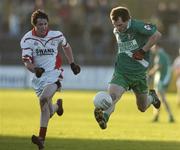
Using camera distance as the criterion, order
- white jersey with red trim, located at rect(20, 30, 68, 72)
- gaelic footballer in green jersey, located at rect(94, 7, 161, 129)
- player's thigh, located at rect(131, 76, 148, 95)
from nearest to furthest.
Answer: white jersey with red trim, located at rect(20, 30, 68, 72) < gaelic footballer in green jersey, located at rect(94, 7, 161, 129) < player's thigh, located at rect(131, 76, 148, 95)

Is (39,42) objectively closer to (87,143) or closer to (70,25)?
(87,143)

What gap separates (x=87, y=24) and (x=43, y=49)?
28222mm

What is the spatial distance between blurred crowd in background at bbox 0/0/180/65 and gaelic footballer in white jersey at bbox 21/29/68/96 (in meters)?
26.8

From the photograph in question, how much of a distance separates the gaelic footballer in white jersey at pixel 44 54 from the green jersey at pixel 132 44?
47.2 inches

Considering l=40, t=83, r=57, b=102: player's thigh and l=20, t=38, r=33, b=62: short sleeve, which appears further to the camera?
l=20, t=38, r=33, b=62: short sleeve

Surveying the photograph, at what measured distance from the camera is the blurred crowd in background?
42.0m

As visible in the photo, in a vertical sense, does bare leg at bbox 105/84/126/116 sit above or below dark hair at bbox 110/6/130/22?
below

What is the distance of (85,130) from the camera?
19625 mm

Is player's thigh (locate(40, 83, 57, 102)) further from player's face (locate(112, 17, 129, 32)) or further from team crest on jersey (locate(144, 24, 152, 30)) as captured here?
team crest on jersey (locate(144, 24, 152, 30))

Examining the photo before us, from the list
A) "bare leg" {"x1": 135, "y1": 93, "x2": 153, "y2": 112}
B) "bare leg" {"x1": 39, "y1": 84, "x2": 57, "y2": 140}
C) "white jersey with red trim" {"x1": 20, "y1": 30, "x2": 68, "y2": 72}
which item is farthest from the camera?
"bare leg" {"x1": 135, "y1": 93, "x2": 153, "y2": 112}

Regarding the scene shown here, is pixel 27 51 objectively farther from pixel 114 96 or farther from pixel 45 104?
pixel 114 96

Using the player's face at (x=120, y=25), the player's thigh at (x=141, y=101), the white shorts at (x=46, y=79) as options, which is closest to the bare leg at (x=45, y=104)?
the white shorts at (x=46, y=79)

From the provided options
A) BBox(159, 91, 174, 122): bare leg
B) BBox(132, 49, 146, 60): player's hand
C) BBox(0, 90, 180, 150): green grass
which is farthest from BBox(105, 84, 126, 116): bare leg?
BBox(159, 91, 174, 122): bare leg

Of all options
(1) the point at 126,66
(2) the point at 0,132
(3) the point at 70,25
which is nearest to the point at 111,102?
(1) the point at 126,66
